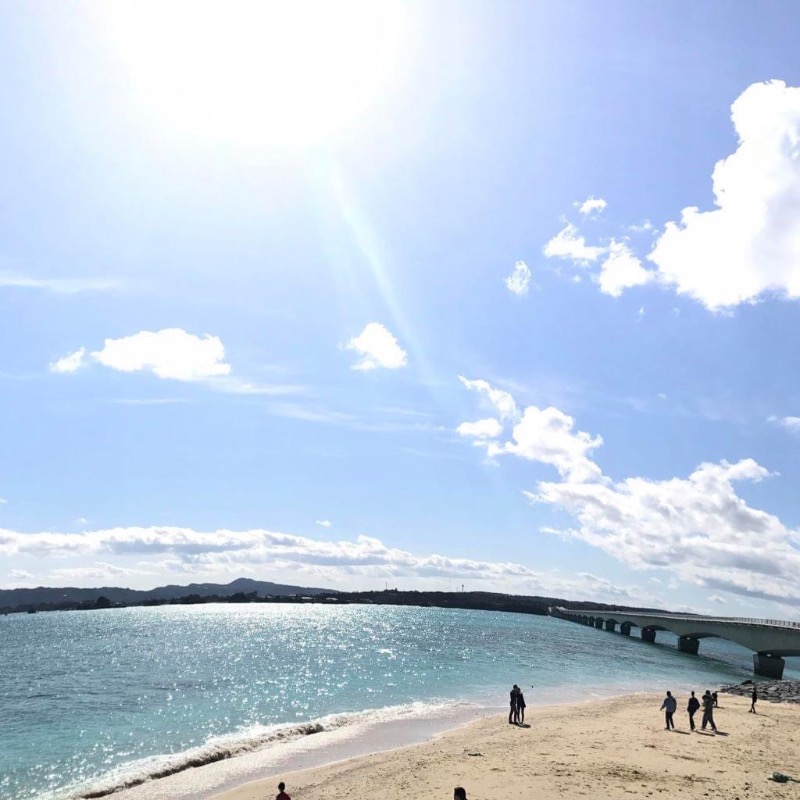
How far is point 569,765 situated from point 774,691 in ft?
133

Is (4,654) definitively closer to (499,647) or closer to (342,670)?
(342,670)

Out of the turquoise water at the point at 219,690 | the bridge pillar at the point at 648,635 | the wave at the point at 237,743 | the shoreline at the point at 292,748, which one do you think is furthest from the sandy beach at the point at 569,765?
the bridge pillar at the point at 648,635

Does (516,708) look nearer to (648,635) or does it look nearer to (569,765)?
(569,765)

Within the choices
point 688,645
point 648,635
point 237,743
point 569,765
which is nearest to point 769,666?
point 688,645

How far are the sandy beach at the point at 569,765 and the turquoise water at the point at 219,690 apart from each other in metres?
7.00

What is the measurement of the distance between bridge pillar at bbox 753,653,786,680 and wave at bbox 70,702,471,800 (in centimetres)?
5239

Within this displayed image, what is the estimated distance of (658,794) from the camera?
18.3 m

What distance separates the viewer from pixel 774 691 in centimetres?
5128

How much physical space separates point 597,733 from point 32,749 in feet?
84.7

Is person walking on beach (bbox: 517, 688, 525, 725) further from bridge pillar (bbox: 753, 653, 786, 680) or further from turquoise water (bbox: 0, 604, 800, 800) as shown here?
bridge pillar (bbox: 753, 653, 786, 680)

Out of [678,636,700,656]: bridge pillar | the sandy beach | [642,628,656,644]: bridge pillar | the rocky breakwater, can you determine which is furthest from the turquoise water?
[642,628,656,644]: bridge pillar

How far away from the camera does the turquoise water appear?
84.9 feet

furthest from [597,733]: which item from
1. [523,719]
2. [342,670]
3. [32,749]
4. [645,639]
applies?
[645,639]

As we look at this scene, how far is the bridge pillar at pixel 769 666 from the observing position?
2781 inches
